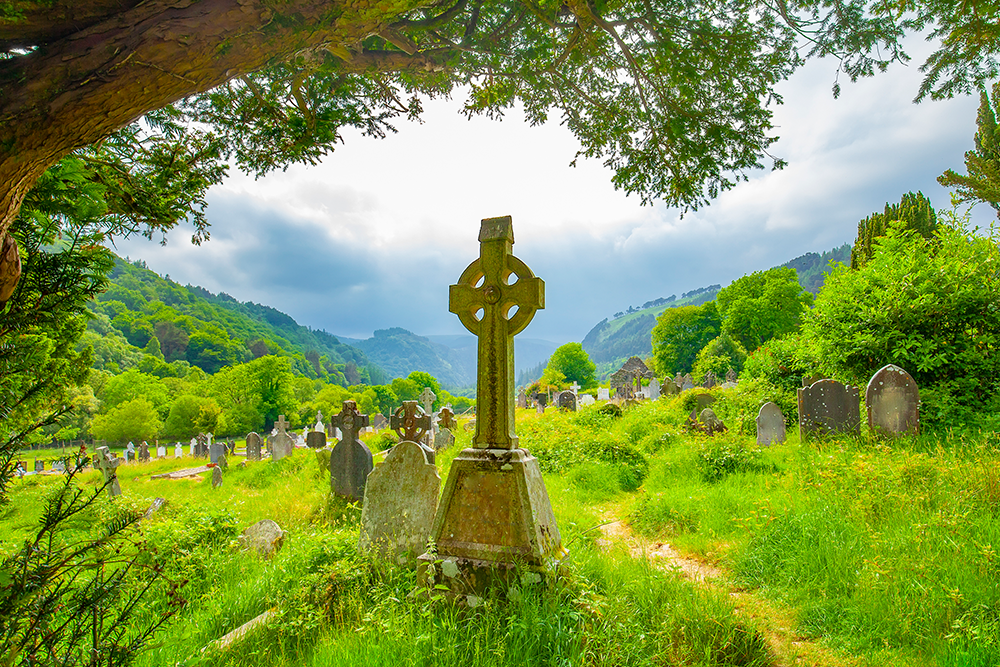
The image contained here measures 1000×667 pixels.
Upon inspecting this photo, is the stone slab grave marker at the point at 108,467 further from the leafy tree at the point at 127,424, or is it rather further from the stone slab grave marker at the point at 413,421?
the leafy tree at the point at 127,424

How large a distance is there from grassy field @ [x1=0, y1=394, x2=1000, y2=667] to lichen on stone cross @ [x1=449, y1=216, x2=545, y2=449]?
1175mm

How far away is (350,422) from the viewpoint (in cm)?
827

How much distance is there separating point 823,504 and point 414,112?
21.3ft

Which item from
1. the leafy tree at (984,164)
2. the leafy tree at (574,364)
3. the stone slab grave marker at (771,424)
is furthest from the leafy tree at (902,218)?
the leafy tree at (574,364)

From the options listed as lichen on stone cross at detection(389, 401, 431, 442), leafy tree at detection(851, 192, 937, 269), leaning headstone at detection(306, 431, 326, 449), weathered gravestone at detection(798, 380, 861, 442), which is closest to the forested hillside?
leaning headstone at detection(306, 431, 326, 449)

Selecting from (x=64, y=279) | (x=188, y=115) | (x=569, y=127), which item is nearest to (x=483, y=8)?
(x=569, y=127)

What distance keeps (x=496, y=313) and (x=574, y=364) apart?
1971 inches


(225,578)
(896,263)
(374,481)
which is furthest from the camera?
(896,263)

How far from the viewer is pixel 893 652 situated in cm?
275

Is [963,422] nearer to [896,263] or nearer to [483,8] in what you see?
[896,263]

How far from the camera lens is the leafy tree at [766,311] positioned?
117 ft

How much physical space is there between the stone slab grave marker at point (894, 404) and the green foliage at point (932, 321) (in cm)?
60

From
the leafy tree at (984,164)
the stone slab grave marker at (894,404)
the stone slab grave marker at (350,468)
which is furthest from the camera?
the leafy tree at (984,164)

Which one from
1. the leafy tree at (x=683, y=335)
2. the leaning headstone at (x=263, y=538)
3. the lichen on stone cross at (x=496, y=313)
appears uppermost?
the leafy tree at (x=683, y=335)
